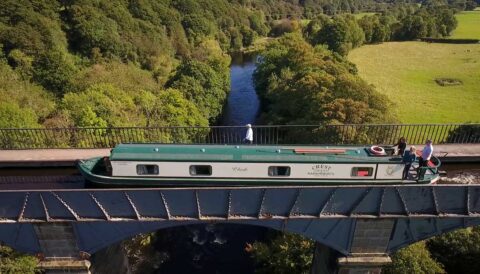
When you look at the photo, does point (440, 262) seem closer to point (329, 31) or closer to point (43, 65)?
point (43, 65)

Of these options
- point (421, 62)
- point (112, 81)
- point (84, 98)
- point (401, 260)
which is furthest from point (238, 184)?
point (421, 62)

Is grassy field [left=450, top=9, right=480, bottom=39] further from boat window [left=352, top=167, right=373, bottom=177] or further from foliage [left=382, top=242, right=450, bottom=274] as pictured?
boat window [left=352, top=167, right=373, bottom=177]

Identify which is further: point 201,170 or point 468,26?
point 468,26

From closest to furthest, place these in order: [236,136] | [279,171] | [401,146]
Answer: [279,171] < [401,146] < [236,136]

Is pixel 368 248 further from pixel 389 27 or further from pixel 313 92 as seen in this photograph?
pixel 389 27

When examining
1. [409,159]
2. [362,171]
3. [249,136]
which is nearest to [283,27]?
[249,136]

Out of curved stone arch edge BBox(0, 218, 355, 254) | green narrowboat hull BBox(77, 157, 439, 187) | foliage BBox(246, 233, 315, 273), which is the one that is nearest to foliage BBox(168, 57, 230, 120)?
foliage BBox(246, 233, 315, 273)
